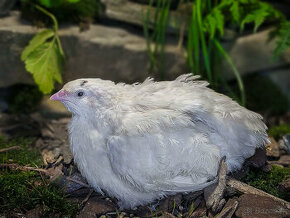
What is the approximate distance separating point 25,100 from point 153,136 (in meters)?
2.39

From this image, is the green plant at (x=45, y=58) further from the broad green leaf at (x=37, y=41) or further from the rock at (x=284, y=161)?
the rock at (x=284, y=161)

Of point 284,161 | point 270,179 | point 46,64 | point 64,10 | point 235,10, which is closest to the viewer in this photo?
point 270,179

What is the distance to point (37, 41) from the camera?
4168 millimetres

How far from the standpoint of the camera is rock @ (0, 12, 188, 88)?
171 inches

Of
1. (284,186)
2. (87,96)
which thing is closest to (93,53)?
(87,96)

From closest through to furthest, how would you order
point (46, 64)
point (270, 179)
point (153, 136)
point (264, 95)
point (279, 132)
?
point (153, 136)
point (270, 179)
point (46, 64)
point (279, 132)
point (264, 95)

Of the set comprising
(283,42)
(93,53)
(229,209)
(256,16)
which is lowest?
(229,209)

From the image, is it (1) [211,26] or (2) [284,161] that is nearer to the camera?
(2) [284,161]

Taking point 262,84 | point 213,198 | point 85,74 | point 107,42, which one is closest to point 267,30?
point 262,84

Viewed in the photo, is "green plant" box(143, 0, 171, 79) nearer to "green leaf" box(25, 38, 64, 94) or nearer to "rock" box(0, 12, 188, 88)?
"rock" box(0, 12, 188, 88)

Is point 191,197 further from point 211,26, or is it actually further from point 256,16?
point 256,16

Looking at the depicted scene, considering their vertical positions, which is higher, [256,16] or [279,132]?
[256,16]

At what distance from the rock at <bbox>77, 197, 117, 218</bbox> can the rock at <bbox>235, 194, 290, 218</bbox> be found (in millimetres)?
1030

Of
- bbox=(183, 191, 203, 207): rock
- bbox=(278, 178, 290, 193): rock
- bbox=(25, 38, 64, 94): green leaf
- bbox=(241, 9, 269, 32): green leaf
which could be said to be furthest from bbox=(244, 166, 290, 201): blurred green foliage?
bbox=(25, 38, 64, 94): green leaf
